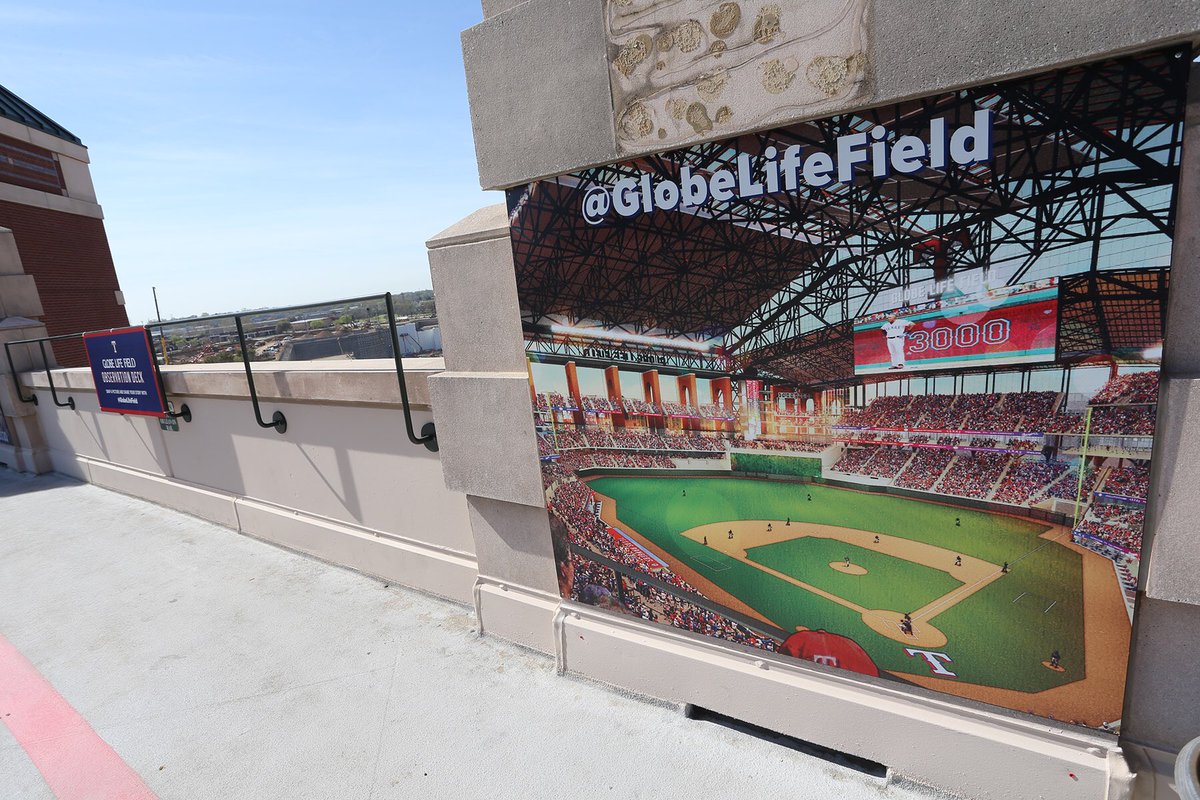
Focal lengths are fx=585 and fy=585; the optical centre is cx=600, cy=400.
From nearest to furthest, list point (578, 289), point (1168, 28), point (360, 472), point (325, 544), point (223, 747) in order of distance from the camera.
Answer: point (1168, 28) → point (578, 289) → point (223, 747) → point (360, 472) → point (325, 544)

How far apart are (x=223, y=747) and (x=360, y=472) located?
259 cm

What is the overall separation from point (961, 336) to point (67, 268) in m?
21.3

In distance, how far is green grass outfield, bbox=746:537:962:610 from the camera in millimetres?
2895

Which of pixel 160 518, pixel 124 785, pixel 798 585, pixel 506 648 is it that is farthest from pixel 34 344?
pixel 798 585

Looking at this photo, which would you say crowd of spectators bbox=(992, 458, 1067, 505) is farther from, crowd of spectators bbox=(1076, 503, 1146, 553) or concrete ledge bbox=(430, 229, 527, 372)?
concrete ledge bbox=(430, 229, 527, 372)

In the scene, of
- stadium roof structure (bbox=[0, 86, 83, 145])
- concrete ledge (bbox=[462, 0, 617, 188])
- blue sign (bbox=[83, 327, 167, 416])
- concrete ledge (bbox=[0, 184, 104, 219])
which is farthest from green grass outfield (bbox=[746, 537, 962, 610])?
stadium roof structure (bbox=[0, 86, 83, 145])

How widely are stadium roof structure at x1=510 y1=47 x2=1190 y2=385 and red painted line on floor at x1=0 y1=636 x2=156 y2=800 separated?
12.9ft

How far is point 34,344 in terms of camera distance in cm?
1193

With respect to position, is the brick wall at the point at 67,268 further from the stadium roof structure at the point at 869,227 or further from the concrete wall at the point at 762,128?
the stadium roof structure at the point at 869,227

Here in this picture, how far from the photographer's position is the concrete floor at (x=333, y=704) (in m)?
3.42

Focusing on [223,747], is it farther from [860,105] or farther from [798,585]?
[860,105]

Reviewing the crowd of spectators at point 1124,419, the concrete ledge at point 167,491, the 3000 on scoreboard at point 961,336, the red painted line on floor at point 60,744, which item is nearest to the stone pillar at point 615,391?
the 3000 on scoreboard at point 961,336

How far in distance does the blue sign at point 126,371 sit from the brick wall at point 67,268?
837 centimetres

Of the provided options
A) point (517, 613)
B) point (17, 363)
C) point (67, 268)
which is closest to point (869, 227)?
point (517, 613)
